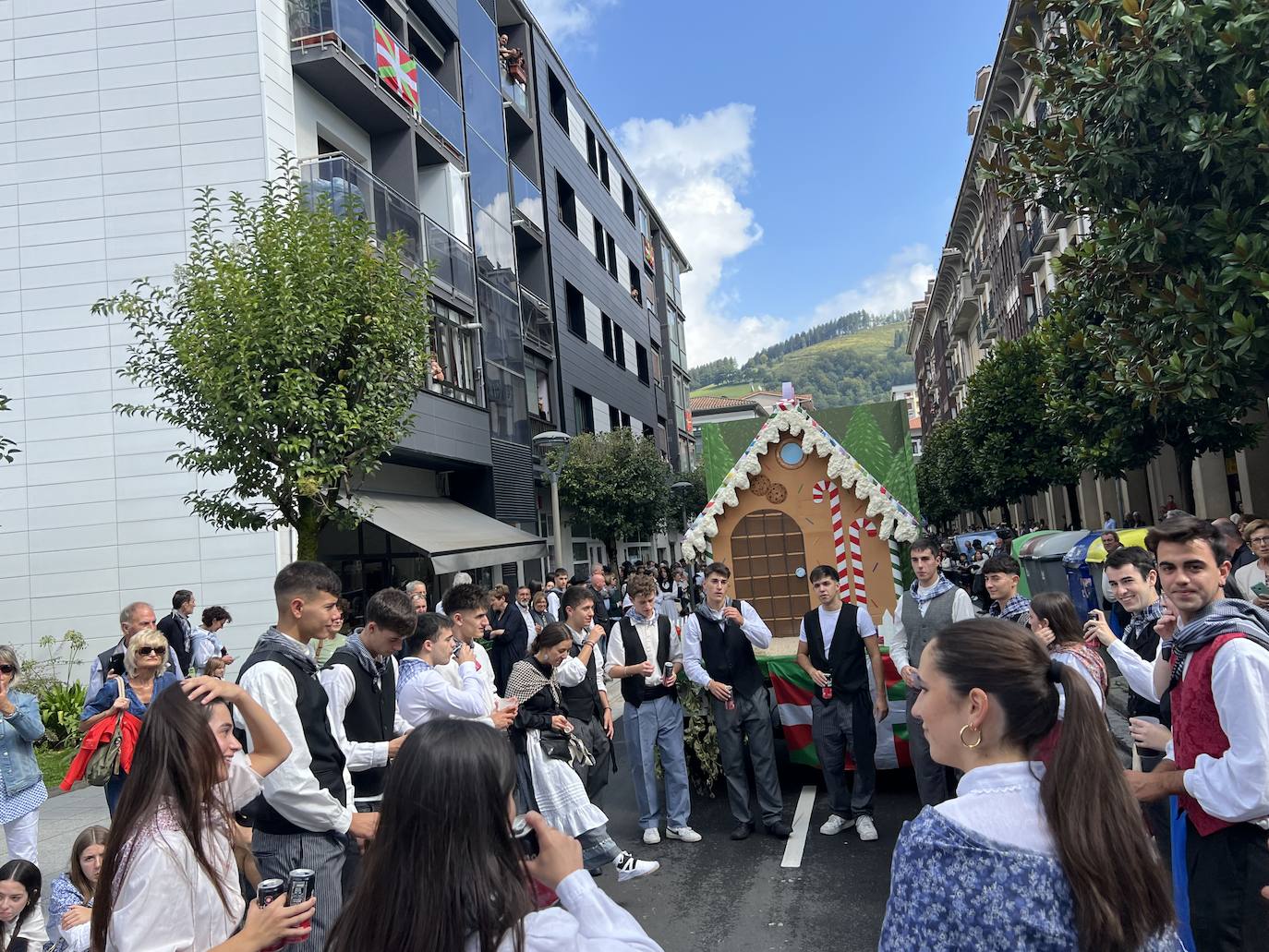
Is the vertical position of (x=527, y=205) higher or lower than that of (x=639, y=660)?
higher

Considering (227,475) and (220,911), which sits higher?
(227,475)

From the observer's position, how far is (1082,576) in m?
13.4

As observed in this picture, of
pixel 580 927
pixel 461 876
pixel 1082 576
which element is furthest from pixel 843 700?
pixel 1082 576

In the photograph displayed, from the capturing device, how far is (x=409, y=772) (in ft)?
5.93

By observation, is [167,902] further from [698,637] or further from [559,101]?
[559,101]

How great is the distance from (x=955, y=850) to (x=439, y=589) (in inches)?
733

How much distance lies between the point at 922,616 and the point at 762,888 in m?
2.07

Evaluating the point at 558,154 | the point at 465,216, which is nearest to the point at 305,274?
the point at 465,216

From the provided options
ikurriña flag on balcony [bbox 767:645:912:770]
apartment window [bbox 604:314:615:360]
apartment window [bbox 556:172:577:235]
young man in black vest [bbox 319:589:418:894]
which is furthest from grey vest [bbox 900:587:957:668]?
apartment window [bbox 604:314:615:360]

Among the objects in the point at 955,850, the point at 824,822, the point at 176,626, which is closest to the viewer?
the point at 955,850

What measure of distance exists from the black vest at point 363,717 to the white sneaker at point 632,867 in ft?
5.91

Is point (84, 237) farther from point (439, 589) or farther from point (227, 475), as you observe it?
point (439, 589)

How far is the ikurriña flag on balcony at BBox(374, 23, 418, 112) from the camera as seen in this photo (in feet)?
56.9

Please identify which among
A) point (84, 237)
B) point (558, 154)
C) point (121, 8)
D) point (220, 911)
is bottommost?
point (220, 911)
